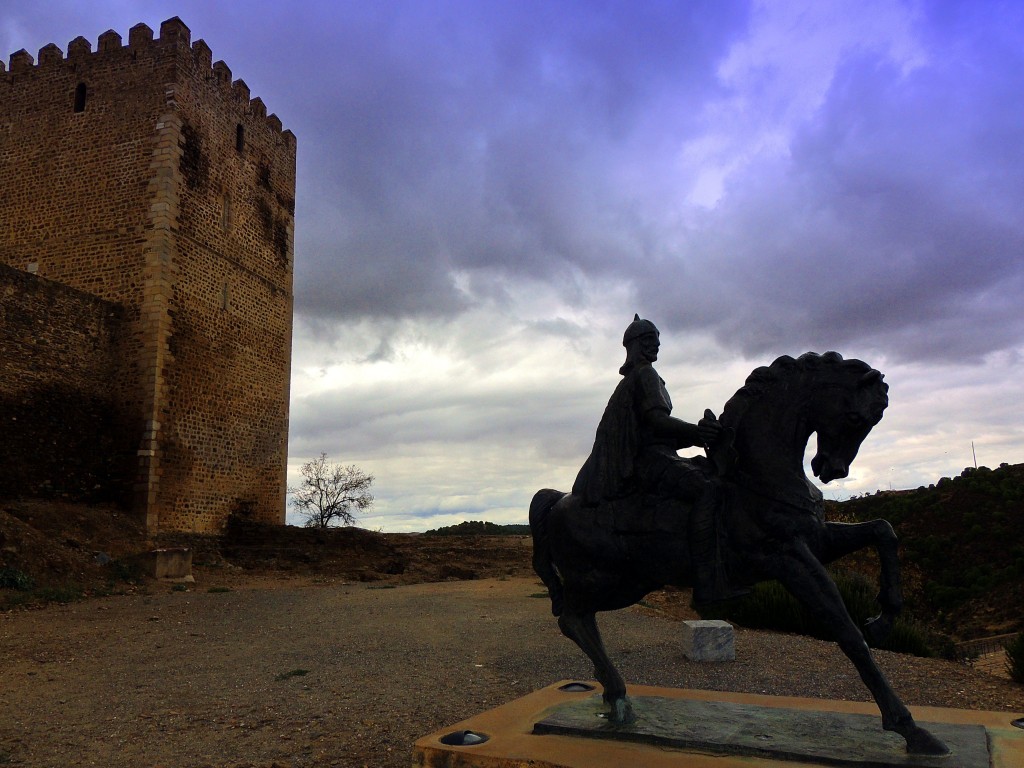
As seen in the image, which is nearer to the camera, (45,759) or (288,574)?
(45,759)

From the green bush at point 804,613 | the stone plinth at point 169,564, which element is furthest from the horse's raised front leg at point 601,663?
the stone plinth at point 169,564

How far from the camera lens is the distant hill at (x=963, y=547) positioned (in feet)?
58.9

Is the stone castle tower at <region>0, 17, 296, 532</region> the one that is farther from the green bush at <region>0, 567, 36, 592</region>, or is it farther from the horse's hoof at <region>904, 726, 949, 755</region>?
the horse's hoof at <region>904, 726, 949, 755</region>

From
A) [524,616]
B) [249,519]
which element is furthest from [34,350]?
[524,616]

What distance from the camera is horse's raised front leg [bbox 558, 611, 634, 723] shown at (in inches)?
160

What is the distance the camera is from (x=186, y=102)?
21453mm

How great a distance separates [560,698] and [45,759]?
11.3ft

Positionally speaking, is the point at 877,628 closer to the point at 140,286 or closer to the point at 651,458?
the point at 651,458

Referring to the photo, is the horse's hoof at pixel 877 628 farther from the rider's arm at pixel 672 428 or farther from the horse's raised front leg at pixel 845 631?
the rider's arm at pixel 672 428

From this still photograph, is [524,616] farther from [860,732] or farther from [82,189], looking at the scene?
[82,189]

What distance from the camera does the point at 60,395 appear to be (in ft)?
60.2

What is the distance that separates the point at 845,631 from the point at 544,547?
5.67 feet

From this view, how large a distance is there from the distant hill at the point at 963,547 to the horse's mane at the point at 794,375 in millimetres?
13635

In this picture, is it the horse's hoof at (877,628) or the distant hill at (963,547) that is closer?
the horse's hoof at (877,628)
